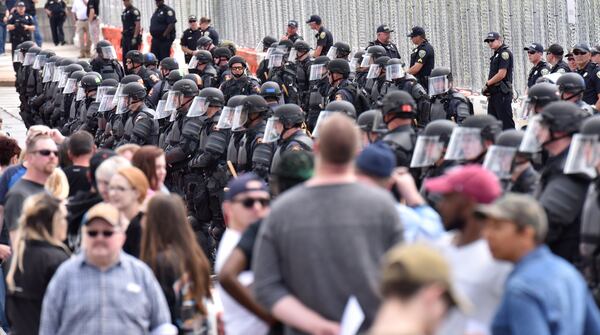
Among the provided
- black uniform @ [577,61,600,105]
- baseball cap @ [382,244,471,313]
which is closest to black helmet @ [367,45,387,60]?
black uniform @ [577,61,600,105]

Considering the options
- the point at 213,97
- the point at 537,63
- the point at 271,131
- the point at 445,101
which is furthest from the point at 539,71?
the point at 271,131

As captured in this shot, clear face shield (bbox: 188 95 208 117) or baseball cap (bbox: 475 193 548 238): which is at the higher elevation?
baseball cap (bbox: 475 193 548 238)

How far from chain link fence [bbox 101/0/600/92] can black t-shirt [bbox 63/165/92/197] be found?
1274 centimetres

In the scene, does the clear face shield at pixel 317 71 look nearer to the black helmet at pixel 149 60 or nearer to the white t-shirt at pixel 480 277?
the black helmet at pixel 149 60

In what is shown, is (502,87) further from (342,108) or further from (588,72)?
(342,108)

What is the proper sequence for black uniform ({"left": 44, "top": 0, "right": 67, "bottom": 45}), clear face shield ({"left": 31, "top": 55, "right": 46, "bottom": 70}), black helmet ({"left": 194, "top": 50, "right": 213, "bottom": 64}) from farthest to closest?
black uniform ({"left": 44, "top": 0, "right": 67, "bottom": 45}) → clear face shield ({"left": 31, "top": 55, "right": 46, "bottom": 70}) → black helmet ({"left": 194, "top": 50, "right": 213, "bottom": 64})

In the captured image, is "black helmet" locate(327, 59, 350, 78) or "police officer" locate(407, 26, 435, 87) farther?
"police officer" locate(407, 26, 435, 87)

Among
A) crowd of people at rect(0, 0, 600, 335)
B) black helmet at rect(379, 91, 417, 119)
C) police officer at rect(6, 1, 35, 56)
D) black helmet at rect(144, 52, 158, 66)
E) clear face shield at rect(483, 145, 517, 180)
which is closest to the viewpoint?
crowd of people at rect(0, 0, 600, 335)

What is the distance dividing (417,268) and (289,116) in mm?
8220

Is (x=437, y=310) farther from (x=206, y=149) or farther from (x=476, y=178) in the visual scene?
(x=206, y=149)

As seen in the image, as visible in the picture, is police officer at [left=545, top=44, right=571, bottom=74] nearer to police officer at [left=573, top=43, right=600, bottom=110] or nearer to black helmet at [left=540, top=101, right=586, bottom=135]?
police officer at [left=573, top=43, right=600, bottom=110]

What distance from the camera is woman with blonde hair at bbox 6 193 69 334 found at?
7.80 m

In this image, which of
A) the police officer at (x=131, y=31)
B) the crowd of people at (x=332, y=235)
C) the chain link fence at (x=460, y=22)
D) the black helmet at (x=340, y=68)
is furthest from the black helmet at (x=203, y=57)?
the crowd of people at (x=332, y=235)

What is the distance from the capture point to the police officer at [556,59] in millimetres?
19141
